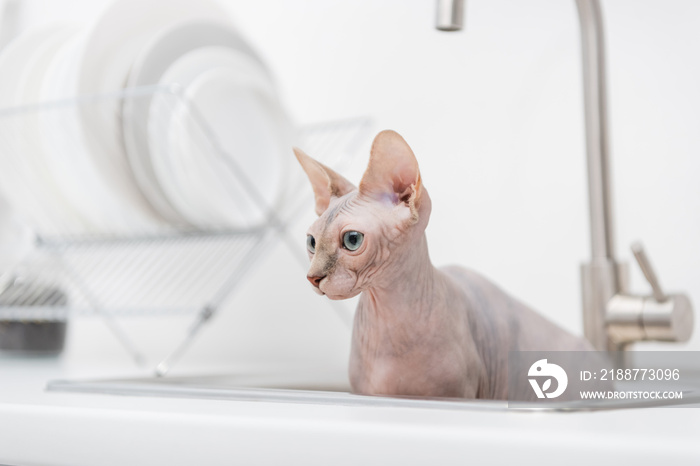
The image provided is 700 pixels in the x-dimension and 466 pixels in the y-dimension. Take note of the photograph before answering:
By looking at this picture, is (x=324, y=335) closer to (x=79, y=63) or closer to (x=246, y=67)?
(x=246, y=67)

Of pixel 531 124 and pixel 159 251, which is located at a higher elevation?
pixel 531 124

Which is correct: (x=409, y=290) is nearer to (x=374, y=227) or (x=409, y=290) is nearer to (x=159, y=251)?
(x=374, y=227)

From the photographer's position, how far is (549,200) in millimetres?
1067

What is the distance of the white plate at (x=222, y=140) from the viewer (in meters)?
1.08

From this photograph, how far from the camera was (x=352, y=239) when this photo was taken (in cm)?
53

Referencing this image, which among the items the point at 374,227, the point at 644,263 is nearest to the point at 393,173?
the point at 374,227

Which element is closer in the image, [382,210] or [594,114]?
[382,210]

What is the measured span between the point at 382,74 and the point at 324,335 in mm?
415

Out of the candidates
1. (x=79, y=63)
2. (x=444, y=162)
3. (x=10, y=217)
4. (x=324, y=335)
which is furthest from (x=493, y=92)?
(x=10, y=217)

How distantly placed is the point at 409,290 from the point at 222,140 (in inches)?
25.3

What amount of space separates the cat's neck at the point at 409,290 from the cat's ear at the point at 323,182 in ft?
0.23

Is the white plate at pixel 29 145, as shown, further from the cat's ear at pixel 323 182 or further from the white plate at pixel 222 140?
the cat's ear at pixel 323 182

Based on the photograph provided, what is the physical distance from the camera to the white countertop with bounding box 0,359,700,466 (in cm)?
41

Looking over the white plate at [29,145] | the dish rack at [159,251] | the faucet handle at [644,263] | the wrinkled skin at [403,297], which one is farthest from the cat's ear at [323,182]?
the white plate at [29,145]
